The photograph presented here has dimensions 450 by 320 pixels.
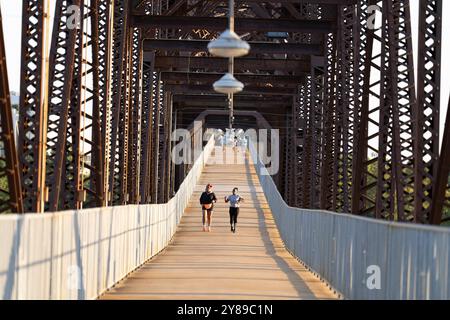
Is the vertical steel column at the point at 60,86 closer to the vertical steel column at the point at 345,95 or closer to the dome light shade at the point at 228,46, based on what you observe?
the dome light shade at the point at 228,46

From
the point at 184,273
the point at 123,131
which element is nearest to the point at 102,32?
the point at 123,131

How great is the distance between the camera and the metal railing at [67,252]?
12.4m

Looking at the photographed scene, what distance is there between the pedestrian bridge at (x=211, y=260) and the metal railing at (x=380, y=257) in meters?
0.01

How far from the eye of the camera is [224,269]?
27.0 meters

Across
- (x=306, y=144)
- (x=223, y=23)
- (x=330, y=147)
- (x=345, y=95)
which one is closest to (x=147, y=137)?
(x=306, y=144)

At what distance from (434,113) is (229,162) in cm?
9517

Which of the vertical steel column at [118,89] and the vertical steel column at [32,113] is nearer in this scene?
the vertical steel column at [32,113]

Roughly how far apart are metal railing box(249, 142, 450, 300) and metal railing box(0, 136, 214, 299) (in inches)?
144

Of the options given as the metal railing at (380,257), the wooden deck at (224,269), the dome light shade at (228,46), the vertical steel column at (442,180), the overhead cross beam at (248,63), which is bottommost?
the wooden deck at (224,269)

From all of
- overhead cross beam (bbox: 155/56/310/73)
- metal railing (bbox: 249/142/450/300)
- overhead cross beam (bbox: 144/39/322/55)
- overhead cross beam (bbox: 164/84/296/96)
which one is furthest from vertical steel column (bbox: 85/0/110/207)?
overhead cross beam (bbox: 164/84/296/96)

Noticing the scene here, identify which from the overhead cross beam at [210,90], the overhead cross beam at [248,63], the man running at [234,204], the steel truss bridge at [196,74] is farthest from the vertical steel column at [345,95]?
the overhead cross beam at [210,90]

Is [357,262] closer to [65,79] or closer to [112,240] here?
[112,240]

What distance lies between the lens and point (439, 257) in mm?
12227
